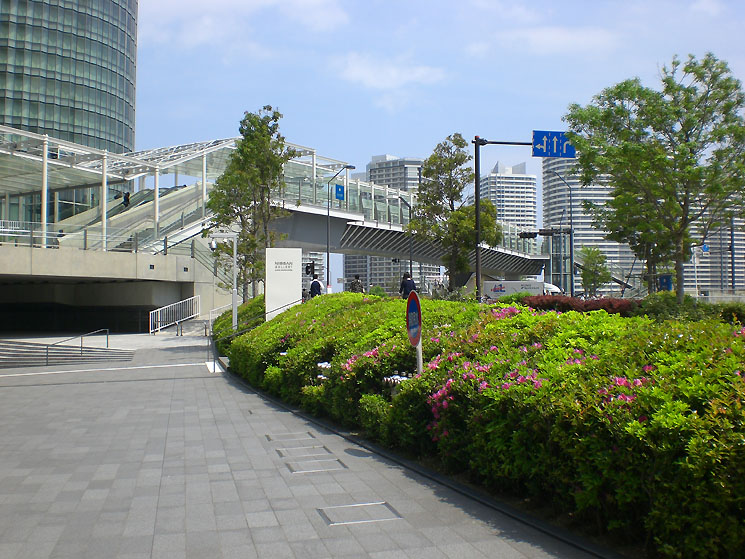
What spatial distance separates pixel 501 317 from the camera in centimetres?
766

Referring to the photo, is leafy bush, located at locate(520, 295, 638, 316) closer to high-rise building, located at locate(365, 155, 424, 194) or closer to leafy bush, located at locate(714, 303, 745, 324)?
leafy bush, located at locate(714, 303, 745, 324)

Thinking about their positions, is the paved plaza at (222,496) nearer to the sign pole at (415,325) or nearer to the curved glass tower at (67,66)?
the sign pole at (415,325)

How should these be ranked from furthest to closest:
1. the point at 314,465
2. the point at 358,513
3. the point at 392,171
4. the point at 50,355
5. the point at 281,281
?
1. the point at 392,171
2. the point at 50,355
3. the point at 281,281
4. the point at 314,465
5. the point at 358,513

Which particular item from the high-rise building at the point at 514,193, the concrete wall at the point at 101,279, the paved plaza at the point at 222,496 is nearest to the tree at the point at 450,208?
the concrete wall at the point at 101,279

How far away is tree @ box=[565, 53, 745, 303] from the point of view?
21141 mm

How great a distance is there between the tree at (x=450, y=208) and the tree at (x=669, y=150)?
577 cm

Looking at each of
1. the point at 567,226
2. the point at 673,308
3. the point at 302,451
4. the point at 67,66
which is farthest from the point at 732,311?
the point at 67,66

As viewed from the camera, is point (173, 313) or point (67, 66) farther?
point (67, 66)

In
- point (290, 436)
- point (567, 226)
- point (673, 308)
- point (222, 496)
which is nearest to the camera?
point (222, 496)

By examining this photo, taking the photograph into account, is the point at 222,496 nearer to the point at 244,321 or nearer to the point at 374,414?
the point at 374,414

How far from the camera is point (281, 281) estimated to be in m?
19.4

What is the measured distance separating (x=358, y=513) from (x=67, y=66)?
71.6 metres

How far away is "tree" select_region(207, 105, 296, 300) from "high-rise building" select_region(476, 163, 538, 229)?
70.4 metres

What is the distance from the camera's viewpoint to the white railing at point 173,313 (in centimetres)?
3216
